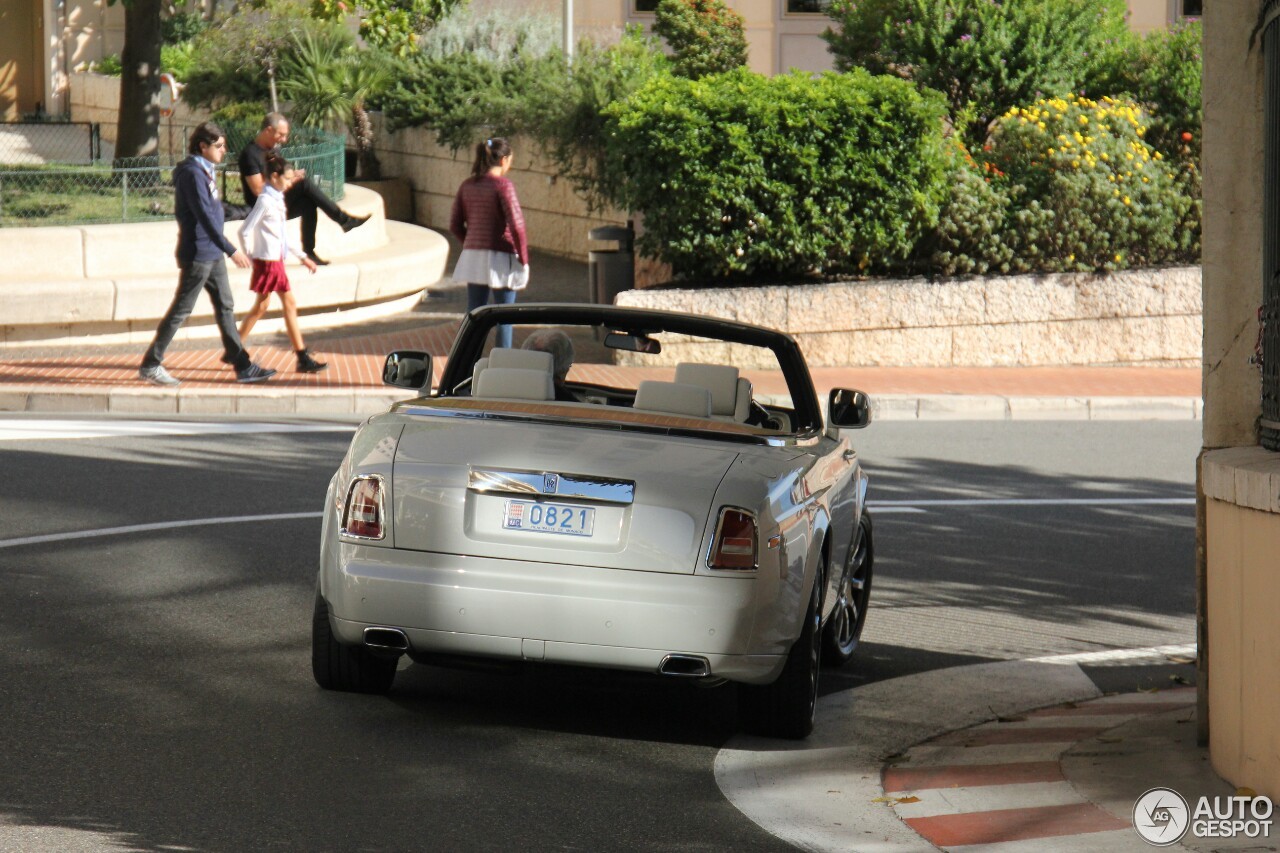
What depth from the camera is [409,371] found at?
730 cm

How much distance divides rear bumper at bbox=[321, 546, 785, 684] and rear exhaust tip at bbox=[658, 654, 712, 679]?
18 millimetres

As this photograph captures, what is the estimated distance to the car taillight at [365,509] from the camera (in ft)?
19.1

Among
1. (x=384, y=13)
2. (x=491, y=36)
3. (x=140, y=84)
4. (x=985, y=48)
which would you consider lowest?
(x=140, y=84)

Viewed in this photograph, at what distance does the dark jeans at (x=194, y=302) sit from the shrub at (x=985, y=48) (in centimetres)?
889

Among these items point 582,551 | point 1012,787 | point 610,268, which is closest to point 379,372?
point 610,268

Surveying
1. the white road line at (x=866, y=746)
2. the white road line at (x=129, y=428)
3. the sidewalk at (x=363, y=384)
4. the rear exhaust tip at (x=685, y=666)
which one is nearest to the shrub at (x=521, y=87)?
the sidewalk at (x=363, y=384)

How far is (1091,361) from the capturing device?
59.2 feet

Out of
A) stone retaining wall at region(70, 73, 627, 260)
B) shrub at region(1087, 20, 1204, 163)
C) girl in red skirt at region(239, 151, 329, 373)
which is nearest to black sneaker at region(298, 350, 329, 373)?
girl in red skirt at region(239, 151, 329, 373)

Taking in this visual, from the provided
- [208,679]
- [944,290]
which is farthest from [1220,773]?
[944,290]

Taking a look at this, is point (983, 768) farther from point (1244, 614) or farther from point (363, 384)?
point (363, 384)

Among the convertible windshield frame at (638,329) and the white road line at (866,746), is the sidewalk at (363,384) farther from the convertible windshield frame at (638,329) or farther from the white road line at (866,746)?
the white road line at (866,746)

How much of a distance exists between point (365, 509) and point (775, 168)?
1158 centimetres

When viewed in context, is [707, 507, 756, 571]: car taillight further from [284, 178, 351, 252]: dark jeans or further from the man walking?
[284, 178, 351, 252]: dark jeans

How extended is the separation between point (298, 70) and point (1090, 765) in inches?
904
